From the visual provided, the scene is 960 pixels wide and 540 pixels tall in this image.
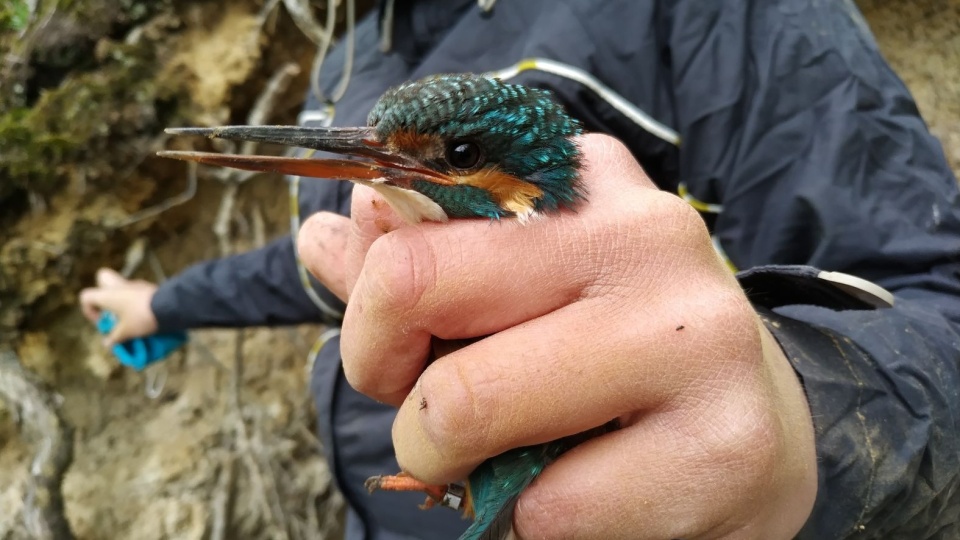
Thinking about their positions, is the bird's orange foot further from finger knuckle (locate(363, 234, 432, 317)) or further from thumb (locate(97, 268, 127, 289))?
thumb (locate(97, 268, 127, 289))

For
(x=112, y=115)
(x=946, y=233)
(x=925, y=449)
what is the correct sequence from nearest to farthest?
(x=925, y=449), (x=946, y=233), (x=112, y=115)

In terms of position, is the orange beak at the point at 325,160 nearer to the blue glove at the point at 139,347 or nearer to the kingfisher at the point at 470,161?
the kingfisher at the point at 470,161

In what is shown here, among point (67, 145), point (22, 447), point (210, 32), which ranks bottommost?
point (22, 447)

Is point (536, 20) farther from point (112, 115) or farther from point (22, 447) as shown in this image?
point (22, 447)

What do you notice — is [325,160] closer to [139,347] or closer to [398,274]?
[398,274]

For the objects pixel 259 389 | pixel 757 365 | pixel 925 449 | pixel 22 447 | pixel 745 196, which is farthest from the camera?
pixel 259 389

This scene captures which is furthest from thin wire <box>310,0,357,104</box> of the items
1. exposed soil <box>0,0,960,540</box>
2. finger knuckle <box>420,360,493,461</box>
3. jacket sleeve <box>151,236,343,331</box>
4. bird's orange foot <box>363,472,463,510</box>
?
finger knuckle <box>420,360,493,461</box>

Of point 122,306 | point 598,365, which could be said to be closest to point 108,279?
point 122,306

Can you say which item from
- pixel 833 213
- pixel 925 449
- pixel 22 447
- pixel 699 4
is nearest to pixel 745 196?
pixel 833 213
